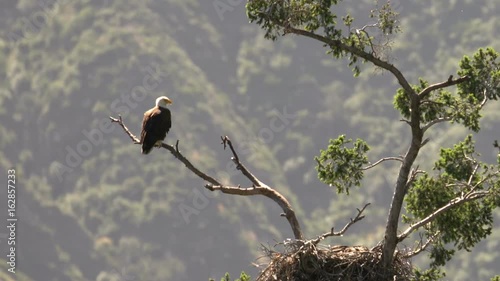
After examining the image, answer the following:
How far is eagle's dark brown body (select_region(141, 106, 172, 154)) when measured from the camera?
21.2 m

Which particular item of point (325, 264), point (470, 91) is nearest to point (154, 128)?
point (325, 264)

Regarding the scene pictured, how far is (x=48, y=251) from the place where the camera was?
16588 cm

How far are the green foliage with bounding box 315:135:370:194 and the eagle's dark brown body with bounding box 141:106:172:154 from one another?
3.64 metres

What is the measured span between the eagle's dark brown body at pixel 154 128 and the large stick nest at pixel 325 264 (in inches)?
182

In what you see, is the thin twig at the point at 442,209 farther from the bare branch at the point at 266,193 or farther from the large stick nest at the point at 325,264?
the bare branch at the point at 266,193

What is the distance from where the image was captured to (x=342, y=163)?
1889 cm

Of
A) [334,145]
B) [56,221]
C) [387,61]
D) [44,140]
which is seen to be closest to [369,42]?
[387,61]

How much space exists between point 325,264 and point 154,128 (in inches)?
240

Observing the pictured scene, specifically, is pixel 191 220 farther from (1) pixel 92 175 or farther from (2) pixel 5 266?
(2) pixel 5 266

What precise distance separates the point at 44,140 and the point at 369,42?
171m

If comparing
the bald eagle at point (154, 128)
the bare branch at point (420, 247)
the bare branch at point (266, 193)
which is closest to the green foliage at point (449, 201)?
the bare branch at point (420, 247)

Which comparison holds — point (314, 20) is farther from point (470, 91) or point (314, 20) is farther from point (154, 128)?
point (154, 128)

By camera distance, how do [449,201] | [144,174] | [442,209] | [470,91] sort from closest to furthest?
[442,209] < [449,201] < [470,91] < [144,174]

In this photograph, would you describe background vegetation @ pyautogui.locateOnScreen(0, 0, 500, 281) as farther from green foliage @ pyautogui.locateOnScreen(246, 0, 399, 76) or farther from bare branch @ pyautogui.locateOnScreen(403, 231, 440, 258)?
green foliage @ pyautogui.locateOnScreen(246, 0, 399, 76)
